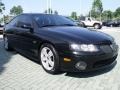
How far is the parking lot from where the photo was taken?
4.52m

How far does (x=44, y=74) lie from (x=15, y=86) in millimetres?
974

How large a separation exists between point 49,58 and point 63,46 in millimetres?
646

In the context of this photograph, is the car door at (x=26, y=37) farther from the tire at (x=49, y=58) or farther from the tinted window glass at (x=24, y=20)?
the tire at (x=49, y=58)

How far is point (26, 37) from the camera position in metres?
6.16

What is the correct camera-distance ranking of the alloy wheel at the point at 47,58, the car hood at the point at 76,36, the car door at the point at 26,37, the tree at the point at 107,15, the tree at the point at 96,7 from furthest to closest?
the tree at the point at 107,15, the tree at the point at 96,7, the car door at the point at 26,37, the alloy wheel at the point at 47,58, the car hood at the point at 76,36

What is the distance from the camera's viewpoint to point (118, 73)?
216 inches

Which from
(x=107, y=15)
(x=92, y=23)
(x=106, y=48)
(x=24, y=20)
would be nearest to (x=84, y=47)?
(x=106, y=48)

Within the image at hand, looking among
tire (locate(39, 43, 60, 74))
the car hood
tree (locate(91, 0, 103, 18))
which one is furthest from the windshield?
tree (locate(91, 0, 103, 18))

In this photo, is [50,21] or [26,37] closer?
[26,37]

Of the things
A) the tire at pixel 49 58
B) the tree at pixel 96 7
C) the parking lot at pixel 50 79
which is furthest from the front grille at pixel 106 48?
the tree at pixel 96 7

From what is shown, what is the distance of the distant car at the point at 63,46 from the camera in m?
4.76

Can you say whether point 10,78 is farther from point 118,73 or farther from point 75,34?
point 118,73

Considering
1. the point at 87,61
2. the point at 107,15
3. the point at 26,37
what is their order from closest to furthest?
the point at 87,61 < the point at 26,37 < the point at 107,15

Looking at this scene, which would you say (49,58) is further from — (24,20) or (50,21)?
(24,20)
